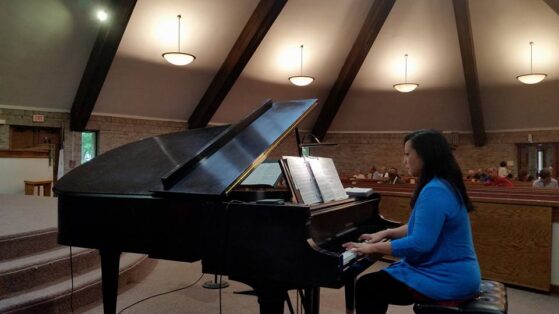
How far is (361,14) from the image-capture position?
31.0ft

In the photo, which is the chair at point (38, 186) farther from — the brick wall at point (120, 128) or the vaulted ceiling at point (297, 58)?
the brick wall at point (120, 128)

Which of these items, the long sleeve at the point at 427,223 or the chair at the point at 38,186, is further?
the chair at the point at 38,186

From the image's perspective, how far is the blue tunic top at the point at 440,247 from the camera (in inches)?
75.1

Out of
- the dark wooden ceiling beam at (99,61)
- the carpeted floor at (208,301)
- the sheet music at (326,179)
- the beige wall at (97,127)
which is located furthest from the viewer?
the beige wall at (97,127)

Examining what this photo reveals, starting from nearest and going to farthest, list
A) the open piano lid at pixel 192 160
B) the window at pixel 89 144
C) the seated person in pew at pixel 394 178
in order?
the open piano lid at pixel 192 160 → the seated person in pew at pixel 394 178 → the window at pixel 89 144

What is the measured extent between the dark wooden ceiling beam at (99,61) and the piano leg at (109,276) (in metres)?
5.35

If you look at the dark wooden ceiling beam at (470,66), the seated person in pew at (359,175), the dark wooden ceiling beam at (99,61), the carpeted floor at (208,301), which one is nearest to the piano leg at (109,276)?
the carpeted floor at (208,301)

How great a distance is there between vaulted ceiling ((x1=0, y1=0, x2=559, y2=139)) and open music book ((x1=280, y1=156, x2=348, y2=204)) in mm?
5868

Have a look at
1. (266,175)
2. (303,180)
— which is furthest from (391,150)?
(303,180)

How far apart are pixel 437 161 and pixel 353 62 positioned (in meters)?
8.90

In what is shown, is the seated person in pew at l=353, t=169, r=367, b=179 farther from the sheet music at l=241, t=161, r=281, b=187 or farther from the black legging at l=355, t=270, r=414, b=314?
the black legging at l=355, t=270, r=414, b=314

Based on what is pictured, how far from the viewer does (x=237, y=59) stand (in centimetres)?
883

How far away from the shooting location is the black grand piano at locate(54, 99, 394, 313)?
1.76 metres

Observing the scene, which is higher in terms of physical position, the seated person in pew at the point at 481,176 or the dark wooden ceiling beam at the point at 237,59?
the dark wooden ceiling beam at the point at 237,59
